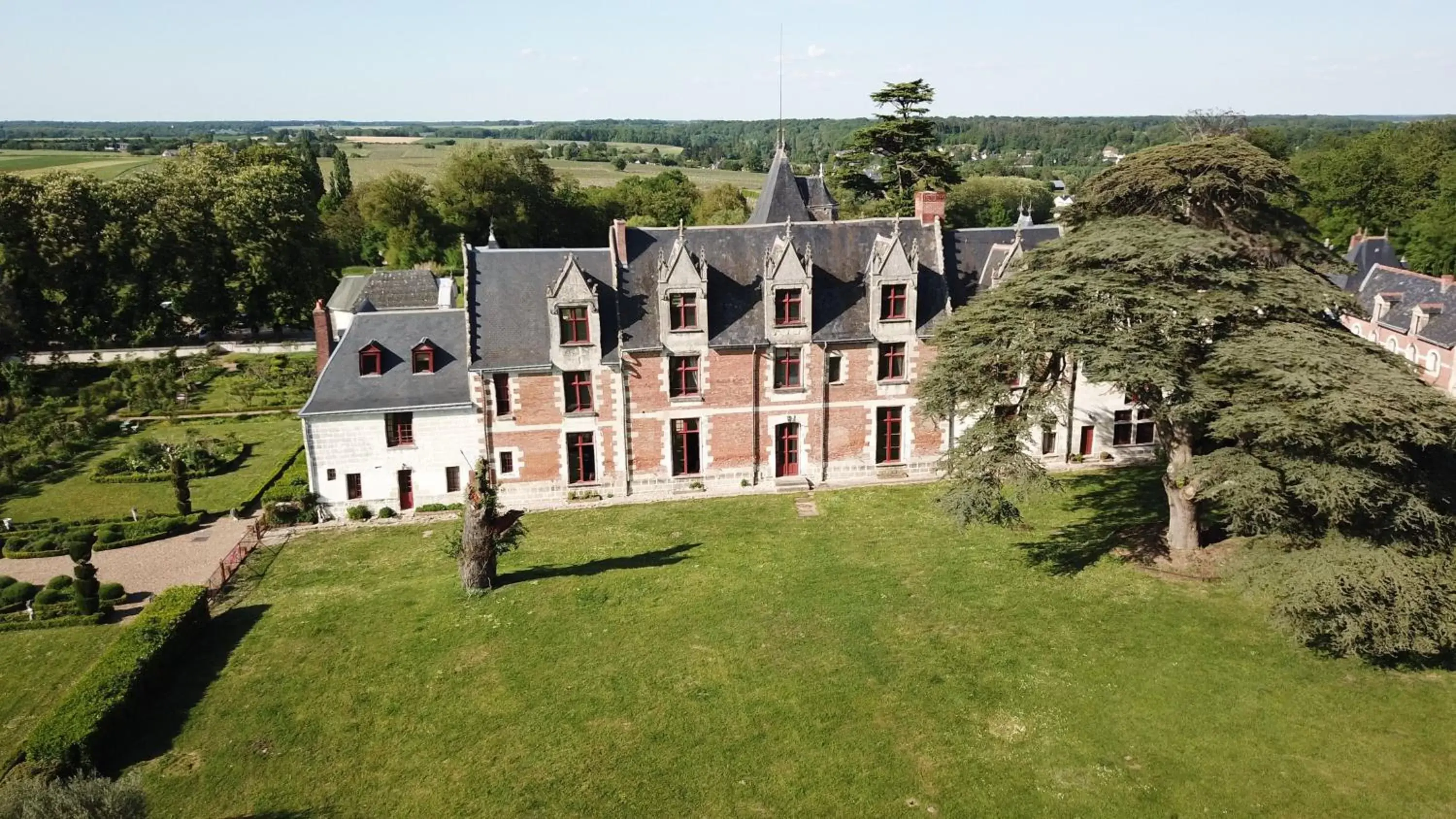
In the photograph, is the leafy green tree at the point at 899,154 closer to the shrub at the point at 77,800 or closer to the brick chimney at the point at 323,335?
→ the brick chimney at the point at 323,335

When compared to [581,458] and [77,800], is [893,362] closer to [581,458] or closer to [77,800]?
[581,458]

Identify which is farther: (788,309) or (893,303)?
(893,303)

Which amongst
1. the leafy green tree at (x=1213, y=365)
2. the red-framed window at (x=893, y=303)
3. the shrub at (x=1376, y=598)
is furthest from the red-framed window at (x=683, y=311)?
the shrub at (x=1376, y=598)

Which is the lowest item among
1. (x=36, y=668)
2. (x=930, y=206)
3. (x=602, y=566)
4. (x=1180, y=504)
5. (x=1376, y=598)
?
(x=36, y=668)

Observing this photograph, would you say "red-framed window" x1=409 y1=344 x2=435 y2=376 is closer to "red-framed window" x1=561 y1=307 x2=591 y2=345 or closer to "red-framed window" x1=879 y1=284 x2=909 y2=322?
"red-framed window" x1=561 y1=307 x2=591 y2=345

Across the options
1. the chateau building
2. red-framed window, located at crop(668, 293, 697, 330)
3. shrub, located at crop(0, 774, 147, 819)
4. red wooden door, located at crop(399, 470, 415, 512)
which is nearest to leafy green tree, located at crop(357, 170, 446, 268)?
the chateau building

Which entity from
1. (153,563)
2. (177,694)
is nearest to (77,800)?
(177,694)
